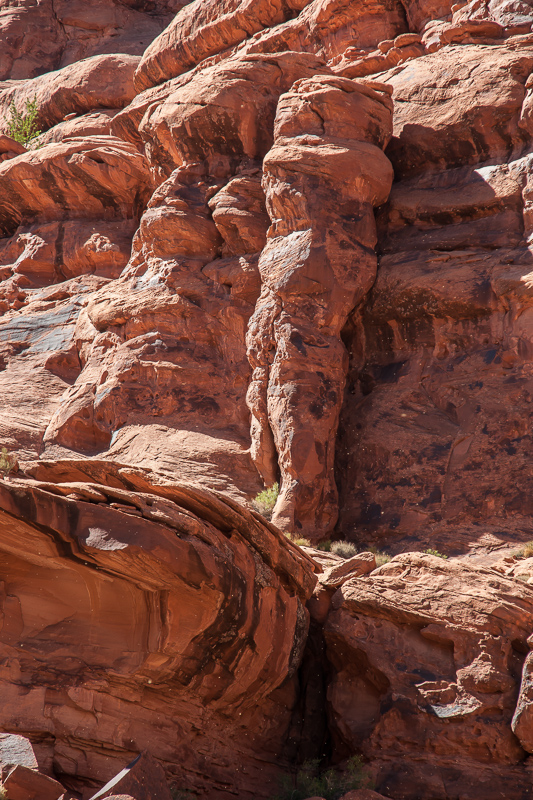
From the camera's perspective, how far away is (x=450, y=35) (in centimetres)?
2241

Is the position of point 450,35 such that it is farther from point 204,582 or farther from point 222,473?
point 204,582

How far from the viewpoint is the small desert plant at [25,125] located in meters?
32.1

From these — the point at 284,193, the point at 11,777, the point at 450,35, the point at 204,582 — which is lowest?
the point at 11,777

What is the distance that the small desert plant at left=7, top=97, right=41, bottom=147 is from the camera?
3212 cm

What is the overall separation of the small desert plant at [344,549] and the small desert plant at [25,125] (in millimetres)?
23798

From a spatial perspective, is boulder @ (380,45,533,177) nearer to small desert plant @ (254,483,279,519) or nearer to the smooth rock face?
small desert plant @ (254,483,279,519)

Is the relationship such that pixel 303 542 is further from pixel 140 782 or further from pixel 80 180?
pixel 80 180

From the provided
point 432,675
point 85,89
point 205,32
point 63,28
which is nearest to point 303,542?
point 432,675

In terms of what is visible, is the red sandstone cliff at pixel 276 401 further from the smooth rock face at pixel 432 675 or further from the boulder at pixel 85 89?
the boulder at pixel 85 89

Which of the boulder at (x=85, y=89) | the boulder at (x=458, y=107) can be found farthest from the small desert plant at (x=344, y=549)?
the boulder at (x=85, y=89)

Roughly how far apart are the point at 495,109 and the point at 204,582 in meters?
15.9

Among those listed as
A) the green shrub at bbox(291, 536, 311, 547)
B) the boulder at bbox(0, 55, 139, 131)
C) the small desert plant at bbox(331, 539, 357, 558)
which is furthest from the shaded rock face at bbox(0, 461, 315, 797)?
the boulder at bbox(0, 55, 139, 131)

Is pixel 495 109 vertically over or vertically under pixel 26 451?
over

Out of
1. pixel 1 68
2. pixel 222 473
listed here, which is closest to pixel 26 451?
pixel 222 473
